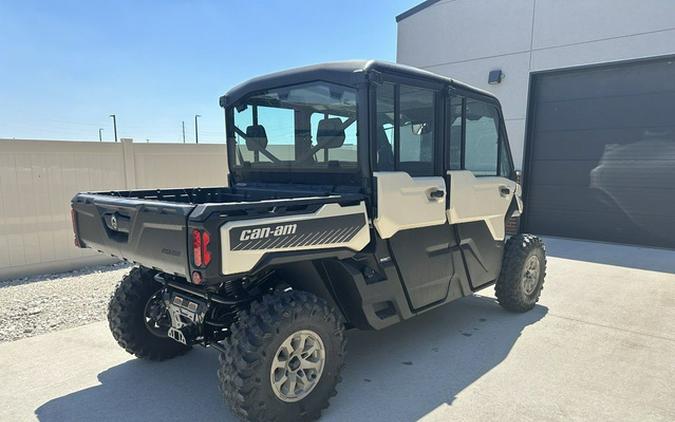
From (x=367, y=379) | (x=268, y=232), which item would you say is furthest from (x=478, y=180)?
(x=268, y=232)

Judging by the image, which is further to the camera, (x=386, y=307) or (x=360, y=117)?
(x=386, y=307)

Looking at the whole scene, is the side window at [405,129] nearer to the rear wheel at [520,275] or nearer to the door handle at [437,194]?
the door handle at [437,194]

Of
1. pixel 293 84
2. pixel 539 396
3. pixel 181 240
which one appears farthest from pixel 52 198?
pixel 539 396

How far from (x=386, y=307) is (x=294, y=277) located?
76cm

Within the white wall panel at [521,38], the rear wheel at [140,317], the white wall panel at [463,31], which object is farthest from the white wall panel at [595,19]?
the rear wheel at [140,317]

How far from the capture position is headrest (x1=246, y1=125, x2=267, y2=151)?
12.6 feet

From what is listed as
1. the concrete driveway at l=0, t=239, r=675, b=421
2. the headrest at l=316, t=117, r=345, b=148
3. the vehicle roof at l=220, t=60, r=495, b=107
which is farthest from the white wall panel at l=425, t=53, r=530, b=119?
the headrest at l=316, t=117, r=345, b=148

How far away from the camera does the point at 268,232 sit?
2.40 m

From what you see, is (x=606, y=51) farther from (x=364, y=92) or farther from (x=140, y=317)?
(x=140, y=317)

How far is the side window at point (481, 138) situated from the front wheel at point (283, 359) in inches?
81.4

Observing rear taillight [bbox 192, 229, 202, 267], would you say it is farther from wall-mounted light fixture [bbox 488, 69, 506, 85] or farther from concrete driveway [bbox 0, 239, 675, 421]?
wall-mounted light fixture [bbox 488, 69, 506, 85]

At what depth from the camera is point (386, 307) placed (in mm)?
3238

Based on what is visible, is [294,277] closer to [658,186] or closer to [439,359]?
[439,359]

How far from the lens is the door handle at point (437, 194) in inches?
135
